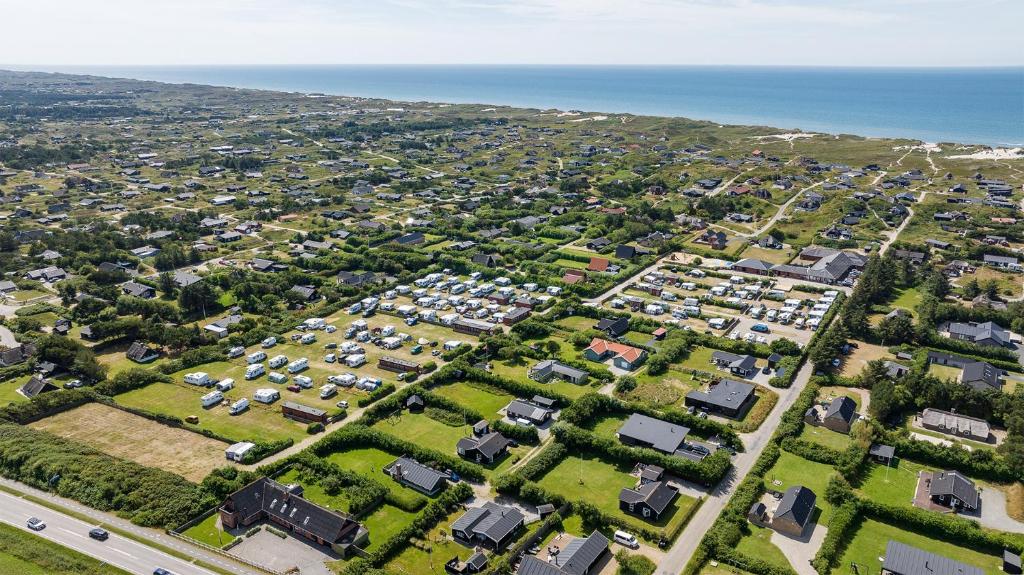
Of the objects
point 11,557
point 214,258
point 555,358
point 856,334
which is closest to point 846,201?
point 856,334

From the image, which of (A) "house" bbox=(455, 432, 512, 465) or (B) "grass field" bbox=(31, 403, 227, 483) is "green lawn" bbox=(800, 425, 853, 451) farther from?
(B) "grass field" bbox=(31, 403, 227, 483)

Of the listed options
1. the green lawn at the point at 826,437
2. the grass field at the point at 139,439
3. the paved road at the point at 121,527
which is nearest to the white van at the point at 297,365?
the grass field at the point at 139,439

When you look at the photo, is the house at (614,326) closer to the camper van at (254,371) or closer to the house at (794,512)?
the house at (794,512)

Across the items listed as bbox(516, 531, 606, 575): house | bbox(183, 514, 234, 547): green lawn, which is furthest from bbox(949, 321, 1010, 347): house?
bbox(183, 514, 234, 547): green lawn

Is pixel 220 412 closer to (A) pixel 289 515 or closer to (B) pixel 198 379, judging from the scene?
(B) pixel 198 379

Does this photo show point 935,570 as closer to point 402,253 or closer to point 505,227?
point 402,253

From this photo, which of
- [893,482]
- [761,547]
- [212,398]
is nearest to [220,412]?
[212,398]
